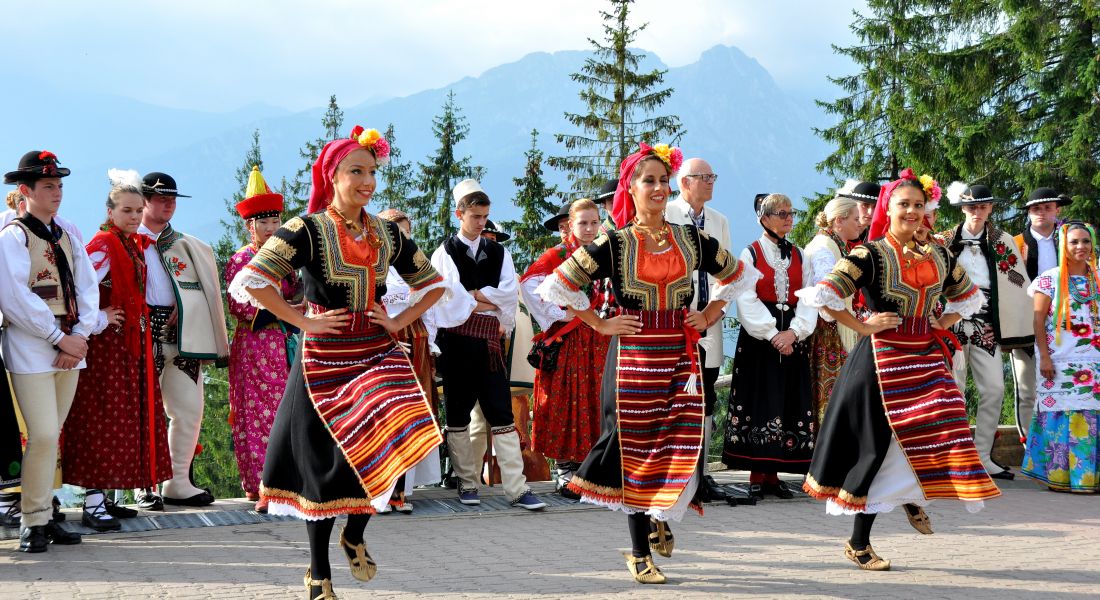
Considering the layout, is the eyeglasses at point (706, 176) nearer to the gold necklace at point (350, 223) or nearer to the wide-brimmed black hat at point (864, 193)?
the wide-brimmed black hat at point (864, 193)

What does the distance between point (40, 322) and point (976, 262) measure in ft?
22.5

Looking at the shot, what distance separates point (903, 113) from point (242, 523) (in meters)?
18.7

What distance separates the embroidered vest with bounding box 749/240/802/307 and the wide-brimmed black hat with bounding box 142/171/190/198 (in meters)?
3.90

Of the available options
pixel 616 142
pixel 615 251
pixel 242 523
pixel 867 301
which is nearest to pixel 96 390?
pixel 242 523

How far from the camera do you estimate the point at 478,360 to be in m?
7.55

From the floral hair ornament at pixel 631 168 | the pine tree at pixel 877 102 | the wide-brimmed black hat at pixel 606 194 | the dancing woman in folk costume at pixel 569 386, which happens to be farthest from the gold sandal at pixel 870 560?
the pine tree at pixel 877 102

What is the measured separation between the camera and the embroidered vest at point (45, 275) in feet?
19.8

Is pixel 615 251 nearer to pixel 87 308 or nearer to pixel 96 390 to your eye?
pixel 87 308

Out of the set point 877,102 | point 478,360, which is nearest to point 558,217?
point 478,360

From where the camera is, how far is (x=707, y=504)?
768 centimetres

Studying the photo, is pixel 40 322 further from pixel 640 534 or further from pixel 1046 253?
pixel 1046 253

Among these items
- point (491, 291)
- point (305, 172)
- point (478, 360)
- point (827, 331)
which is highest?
point (305, 172)

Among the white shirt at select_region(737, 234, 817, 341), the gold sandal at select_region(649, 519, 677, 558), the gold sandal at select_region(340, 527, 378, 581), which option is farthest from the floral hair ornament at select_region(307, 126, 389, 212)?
the white shirt at select_region(737, 234, 817, 341)

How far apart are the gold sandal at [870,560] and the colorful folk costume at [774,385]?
2.29 metres
